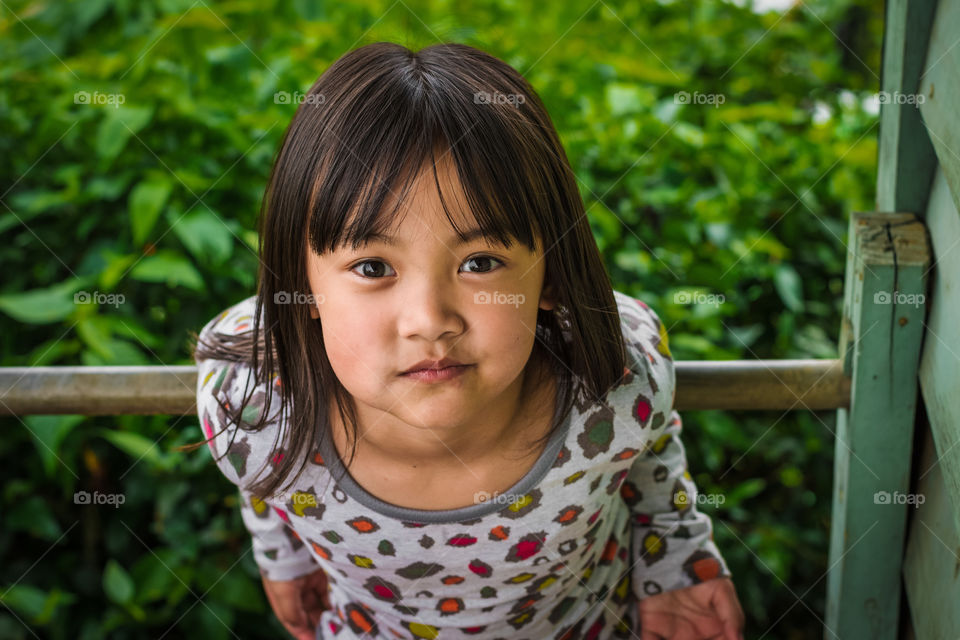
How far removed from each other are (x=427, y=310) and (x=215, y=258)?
2.51ft

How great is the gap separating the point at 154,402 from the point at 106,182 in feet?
2.12

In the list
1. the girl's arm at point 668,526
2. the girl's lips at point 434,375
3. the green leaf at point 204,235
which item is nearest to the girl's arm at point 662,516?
the girl's arm at point 668,526

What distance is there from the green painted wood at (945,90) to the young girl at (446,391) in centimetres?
39

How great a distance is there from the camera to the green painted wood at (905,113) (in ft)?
3.35

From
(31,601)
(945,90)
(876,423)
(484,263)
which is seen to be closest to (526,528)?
(484,263)

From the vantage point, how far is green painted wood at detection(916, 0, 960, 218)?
0.86 meters

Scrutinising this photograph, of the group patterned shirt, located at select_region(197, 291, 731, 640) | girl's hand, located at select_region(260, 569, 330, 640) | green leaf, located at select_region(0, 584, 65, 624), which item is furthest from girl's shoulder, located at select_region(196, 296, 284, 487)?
green leaf, located at select_region(0, 584, 65, 624)

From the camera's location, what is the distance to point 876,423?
1154 millimetres

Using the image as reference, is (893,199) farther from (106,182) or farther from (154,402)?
(106,182)

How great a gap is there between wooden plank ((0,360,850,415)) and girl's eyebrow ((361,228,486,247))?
41 centimetres

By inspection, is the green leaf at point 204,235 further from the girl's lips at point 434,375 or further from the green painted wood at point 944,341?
the green painted wood at point 944,341

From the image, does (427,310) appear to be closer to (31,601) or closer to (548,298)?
(548,298)

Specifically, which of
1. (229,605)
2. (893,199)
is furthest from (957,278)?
(229,605)

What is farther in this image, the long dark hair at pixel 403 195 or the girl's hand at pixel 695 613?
the girl's hand at pixel 695 613
